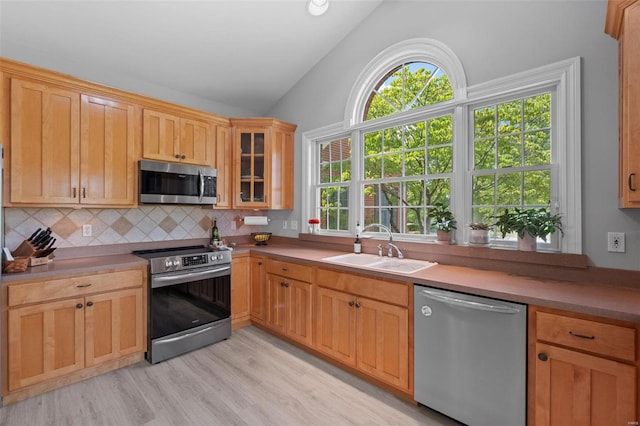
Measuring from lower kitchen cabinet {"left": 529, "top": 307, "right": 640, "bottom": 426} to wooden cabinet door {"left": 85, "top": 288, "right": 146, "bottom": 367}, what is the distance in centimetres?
283

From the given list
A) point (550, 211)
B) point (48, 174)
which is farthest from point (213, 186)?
point (550, 211)

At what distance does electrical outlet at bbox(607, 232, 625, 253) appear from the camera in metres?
1.76

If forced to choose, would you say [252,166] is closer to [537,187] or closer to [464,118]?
[464,118]

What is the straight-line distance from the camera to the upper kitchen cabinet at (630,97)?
1.47m

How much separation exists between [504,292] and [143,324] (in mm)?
2751

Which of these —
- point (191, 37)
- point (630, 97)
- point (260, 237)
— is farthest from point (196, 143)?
point (630, 97)

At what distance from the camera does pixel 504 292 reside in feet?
5.28

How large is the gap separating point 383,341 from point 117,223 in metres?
2.72

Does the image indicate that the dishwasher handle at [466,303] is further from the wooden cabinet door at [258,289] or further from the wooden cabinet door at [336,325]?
the wooden cabinet door at [258,289]

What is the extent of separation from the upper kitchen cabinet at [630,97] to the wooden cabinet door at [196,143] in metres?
3.27

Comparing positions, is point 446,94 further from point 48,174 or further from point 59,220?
point 59,220

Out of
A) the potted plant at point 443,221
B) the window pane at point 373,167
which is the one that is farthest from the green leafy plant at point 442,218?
the window pane at point 373,167

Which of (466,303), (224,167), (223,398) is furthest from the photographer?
(224,167)

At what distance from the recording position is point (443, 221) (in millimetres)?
2492
